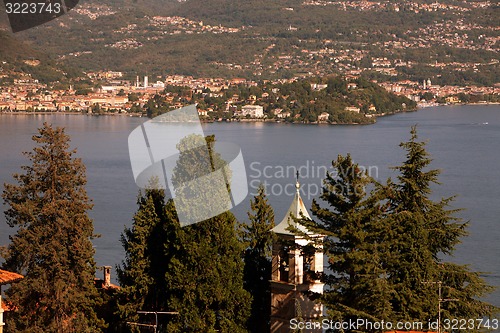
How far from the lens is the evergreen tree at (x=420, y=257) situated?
18.7 feet

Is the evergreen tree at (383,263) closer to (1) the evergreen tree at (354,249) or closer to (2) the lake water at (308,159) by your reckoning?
(1) the evergreen tree at (354,249)

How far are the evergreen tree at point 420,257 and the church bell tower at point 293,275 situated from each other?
1.21 feet

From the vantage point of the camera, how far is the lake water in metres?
13.3

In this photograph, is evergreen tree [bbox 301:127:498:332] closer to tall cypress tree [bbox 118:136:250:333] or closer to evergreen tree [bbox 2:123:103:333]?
tall cypress tree [bbox 118:136:250:333]

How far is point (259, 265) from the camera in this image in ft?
21.3

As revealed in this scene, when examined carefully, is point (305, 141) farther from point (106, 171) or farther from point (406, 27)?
point (406, 27)

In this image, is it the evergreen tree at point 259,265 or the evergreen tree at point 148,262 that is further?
the evergreen tree at point 148,262

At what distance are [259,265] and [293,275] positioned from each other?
56 centimetres

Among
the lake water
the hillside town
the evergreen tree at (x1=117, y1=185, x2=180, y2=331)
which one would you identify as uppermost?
the evergreen tree at (x1=117, y1=185, x2=180, y2=331)

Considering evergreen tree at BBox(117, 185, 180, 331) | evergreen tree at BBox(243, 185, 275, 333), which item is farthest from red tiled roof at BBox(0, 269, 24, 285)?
evergreen tree at BBox(243, 185, 275, 333)

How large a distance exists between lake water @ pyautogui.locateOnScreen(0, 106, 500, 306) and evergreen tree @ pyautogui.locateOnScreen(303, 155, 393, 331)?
5.80ft

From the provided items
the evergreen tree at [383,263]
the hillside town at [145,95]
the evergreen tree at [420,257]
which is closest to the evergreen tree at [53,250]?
the evergreen tree at [383,263]

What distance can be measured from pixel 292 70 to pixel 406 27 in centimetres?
1555

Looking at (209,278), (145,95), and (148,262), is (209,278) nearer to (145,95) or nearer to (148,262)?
(148,262)
